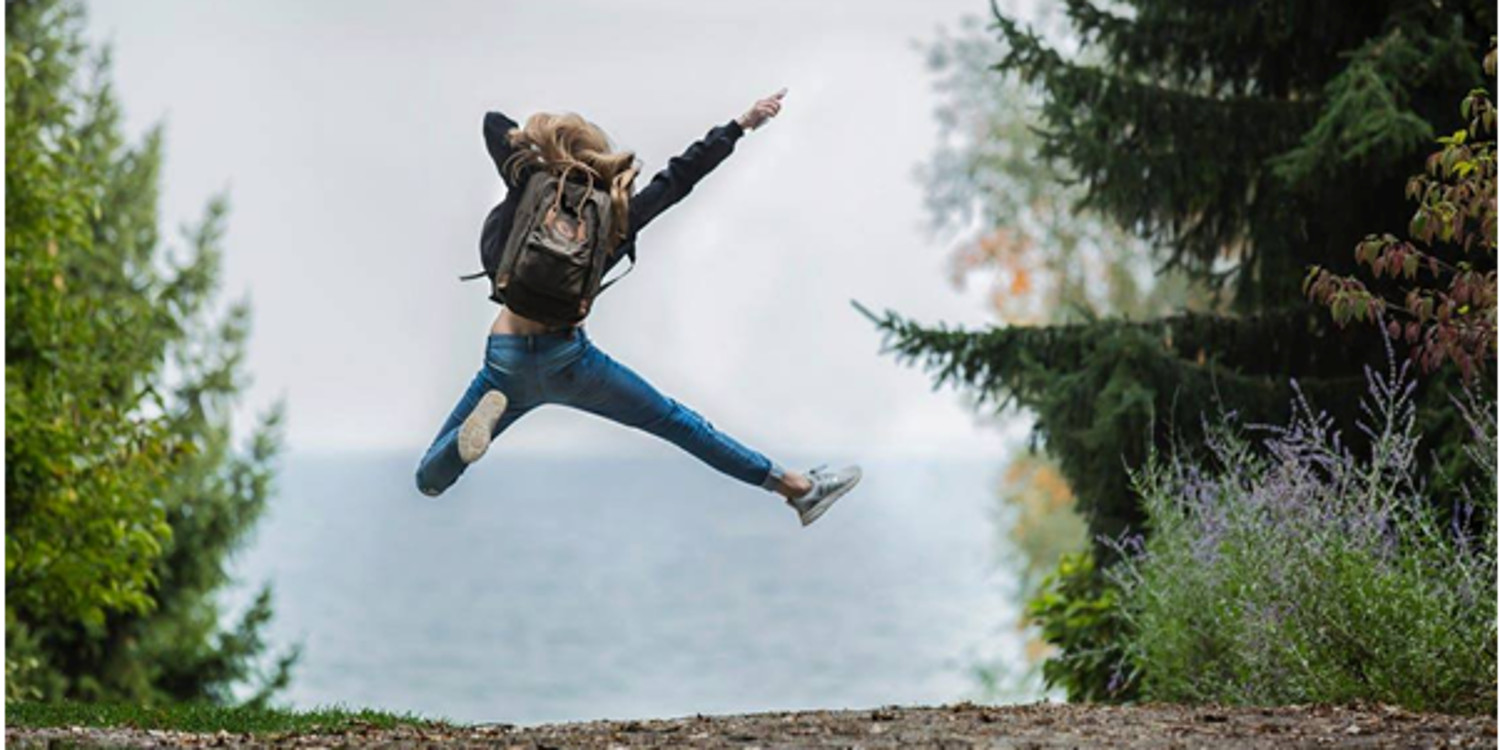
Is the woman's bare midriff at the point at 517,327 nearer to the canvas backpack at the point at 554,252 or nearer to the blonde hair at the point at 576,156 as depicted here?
the canvas backpack at the point at 554,252

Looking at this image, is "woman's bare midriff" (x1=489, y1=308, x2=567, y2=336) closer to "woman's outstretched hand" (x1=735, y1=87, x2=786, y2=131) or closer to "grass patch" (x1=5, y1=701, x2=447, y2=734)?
"woman's outstretched hand" (x1=735, y1=87, x2=786, y2=131)

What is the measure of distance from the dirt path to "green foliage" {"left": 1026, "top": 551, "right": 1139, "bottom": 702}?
2.83 metres

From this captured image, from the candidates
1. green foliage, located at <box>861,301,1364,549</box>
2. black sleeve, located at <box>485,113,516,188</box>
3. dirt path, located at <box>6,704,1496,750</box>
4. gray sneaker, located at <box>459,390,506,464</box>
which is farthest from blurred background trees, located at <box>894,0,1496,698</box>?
gray sneaker, located at <box>459,390,506,464</box>

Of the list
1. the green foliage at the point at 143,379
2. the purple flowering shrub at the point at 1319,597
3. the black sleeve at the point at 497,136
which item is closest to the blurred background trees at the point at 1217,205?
the purple flowering shrub at the point at 1319,597

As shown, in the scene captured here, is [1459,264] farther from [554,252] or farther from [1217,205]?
[1217,205]

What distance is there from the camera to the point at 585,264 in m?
5.31

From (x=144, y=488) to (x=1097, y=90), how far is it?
4.80 meters

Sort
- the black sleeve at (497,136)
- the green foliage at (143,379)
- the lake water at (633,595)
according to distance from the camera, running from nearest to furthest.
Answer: the black sleeve at (497,136), the green foliage at (143,379), the lake water at (633,595)

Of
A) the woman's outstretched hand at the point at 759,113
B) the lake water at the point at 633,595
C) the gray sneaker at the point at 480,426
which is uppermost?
the lake water at the point at 633,595

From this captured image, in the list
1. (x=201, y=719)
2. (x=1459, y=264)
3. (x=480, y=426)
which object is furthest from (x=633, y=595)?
(x=480, y=426)

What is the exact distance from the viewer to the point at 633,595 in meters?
38.3

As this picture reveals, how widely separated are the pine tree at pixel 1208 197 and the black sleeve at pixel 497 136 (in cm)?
345

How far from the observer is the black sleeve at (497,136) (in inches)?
222

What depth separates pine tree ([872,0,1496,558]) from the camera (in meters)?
8.55
